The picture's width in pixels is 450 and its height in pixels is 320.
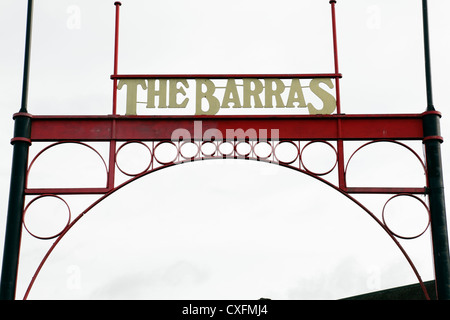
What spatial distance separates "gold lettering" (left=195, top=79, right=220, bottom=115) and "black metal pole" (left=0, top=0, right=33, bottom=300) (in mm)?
2871

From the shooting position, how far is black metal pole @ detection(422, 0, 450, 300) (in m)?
12.2

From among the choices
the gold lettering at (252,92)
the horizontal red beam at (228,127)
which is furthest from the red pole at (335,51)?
the gold lettering at (252,92)

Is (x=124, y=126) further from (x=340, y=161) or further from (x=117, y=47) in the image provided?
(x=340, y=161)

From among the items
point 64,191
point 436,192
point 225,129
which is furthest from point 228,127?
point 436,192

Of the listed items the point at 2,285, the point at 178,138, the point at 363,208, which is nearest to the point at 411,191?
the point at 363,208

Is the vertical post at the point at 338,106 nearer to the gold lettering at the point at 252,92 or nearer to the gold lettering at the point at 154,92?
the gold lettering at the point at 252,92

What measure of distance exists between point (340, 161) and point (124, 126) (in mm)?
3684

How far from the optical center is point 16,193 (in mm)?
12617

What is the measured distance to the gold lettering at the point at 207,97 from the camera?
43.2 feet

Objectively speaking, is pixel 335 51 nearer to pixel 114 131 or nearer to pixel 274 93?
pixel 274 93

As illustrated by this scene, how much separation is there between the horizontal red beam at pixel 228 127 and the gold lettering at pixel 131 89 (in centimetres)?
17

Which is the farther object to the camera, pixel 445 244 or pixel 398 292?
pixel 398 292

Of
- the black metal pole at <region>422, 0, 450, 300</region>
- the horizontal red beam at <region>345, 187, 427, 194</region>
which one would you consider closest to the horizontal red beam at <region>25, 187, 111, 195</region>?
the horizontal red beam at <region>345, 187, 427, 194</region>
